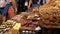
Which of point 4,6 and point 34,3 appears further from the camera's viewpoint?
point 34,3

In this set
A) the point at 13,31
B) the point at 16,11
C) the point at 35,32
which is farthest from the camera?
the point at 16,11

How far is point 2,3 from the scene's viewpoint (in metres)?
3.60

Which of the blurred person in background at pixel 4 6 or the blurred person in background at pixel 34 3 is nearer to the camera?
the blurred person in background at pixel 4 6

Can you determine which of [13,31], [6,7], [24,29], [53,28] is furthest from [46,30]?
[6,7]

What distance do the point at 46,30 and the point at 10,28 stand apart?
26.4 inches

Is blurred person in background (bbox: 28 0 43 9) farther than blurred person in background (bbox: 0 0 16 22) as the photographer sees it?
Yes

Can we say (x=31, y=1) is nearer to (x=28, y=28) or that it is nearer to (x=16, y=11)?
(x=16, y=11)

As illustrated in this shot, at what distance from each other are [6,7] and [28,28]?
165cm

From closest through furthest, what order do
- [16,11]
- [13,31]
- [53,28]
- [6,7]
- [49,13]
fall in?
1. [53,28]
2. [49,13]
3. [13,31]
4. [6,7]
5. [16,11]

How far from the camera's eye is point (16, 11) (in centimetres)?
368

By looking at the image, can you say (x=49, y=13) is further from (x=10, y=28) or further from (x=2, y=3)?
(x=2, y=3)

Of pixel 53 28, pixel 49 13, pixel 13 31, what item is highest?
pixel 49 13

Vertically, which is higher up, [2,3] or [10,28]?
[2,3]

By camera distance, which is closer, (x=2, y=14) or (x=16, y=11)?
(x=2, y=14)
